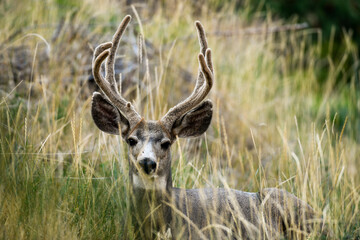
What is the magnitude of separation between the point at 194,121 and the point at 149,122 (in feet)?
1.29

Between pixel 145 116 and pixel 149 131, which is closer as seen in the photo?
pixel 149 131

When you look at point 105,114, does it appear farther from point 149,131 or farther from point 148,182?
point 148,182

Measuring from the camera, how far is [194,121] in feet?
14.0

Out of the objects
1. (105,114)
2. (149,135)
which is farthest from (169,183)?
(105,114)

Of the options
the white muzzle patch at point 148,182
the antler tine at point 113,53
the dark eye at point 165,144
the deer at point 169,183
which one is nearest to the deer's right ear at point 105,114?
the deer at point 169,183

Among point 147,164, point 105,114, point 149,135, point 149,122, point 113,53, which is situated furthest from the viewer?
point 113,53

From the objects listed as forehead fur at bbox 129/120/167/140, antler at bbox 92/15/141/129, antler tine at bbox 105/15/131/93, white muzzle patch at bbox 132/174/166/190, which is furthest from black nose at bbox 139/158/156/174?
antler tine at bbox 105/15/131/93

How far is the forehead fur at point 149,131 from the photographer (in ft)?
12.8

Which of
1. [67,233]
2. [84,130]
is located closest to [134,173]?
[67,233]

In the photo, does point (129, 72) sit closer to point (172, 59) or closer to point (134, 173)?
point (172, 59)

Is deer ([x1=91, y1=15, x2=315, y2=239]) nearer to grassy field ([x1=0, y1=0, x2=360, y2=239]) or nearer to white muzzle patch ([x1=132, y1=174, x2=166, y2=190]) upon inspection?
white muzzle patch ([x1=132, y1=174, x2=166, y2=190])

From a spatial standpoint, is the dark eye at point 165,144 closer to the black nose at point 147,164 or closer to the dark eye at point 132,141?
the dark eye at point 132,141

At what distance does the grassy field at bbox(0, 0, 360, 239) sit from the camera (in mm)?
3758

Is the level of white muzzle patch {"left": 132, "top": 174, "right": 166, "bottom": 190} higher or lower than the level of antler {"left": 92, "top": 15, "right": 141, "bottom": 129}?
lower
